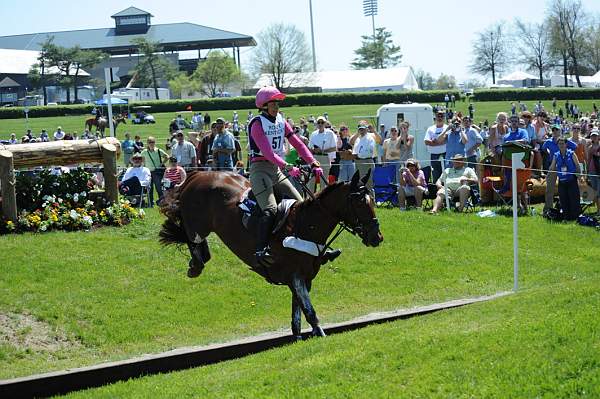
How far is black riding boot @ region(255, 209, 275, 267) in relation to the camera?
10.6 meters

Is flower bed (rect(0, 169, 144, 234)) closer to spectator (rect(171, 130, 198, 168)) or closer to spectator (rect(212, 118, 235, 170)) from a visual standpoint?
spectator (rect(212, 118, 235, 170))

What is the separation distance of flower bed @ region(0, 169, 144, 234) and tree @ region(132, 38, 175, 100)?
3118 inches

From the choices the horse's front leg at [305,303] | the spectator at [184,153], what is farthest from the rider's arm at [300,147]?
the spectator at [184,153]

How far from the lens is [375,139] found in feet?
76.9

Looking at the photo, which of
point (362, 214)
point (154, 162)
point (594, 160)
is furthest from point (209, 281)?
point (594, 160)

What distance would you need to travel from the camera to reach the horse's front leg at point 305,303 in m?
10.4

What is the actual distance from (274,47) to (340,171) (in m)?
75.5

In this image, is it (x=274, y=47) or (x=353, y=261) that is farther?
(x=274, y=47)

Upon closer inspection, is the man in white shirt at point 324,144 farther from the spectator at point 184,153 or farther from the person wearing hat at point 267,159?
the person wearing hat at point 267,159

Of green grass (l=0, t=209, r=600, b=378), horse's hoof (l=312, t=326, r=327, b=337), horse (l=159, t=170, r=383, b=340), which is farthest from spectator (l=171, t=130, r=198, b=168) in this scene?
horse's hoof (l=312, t=326, r=327, b=337)

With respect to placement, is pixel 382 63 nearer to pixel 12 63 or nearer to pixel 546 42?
pixel 546 42

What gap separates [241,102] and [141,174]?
5037 cm

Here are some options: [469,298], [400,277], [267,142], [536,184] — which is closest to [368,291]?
[400,277]

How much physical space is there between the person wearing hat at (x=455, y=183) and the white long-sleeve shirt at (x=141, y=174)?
6834 millimetres
